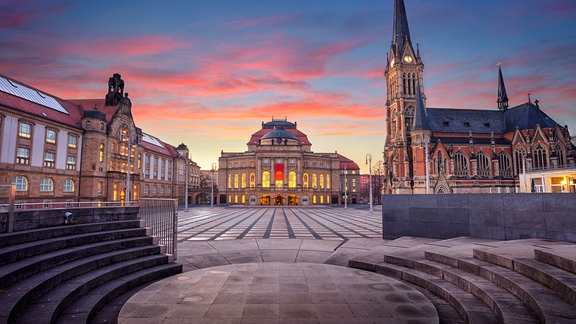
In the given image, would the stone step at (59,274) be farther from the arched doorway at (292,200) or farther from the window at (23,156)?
the arched doorway at (292,200)

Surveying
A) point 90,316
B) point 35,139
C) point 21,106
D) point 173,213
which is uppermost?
point 21,106

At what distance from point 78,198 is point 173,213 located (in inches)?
1891

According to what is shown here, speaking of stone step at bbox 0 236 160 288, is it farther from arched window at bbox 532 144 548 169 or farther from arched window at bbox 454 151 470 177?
arched window at bbox 532 144 548 169

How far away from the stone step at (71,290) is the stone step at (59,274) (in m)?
0.11

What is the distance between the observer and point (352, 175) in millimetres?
111000

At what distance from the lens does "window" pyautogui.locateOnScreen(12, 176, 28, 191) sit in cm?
3728

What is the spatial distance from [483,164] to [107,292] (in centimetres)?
7866

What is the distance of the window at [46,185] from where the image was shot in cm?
4075

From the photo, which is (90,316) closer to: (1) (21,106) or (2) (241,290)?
(2) (241,290)

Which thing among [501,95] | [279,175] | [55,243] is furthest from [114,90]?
[501,95]

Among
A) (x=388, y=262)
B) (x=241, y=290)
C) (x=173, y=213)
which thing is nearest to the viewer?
(x=241, y=290)

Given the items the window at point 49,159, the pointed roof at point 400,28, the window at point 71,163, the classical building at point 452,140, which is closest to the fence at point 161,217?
the window at point 49,159

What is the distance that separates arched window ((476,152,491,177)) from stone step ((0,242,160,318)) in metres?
74.3

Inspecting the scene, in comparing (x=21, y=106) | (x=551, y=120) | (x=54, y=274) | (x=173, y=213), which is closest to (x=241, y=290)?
(x=54, y=274)
